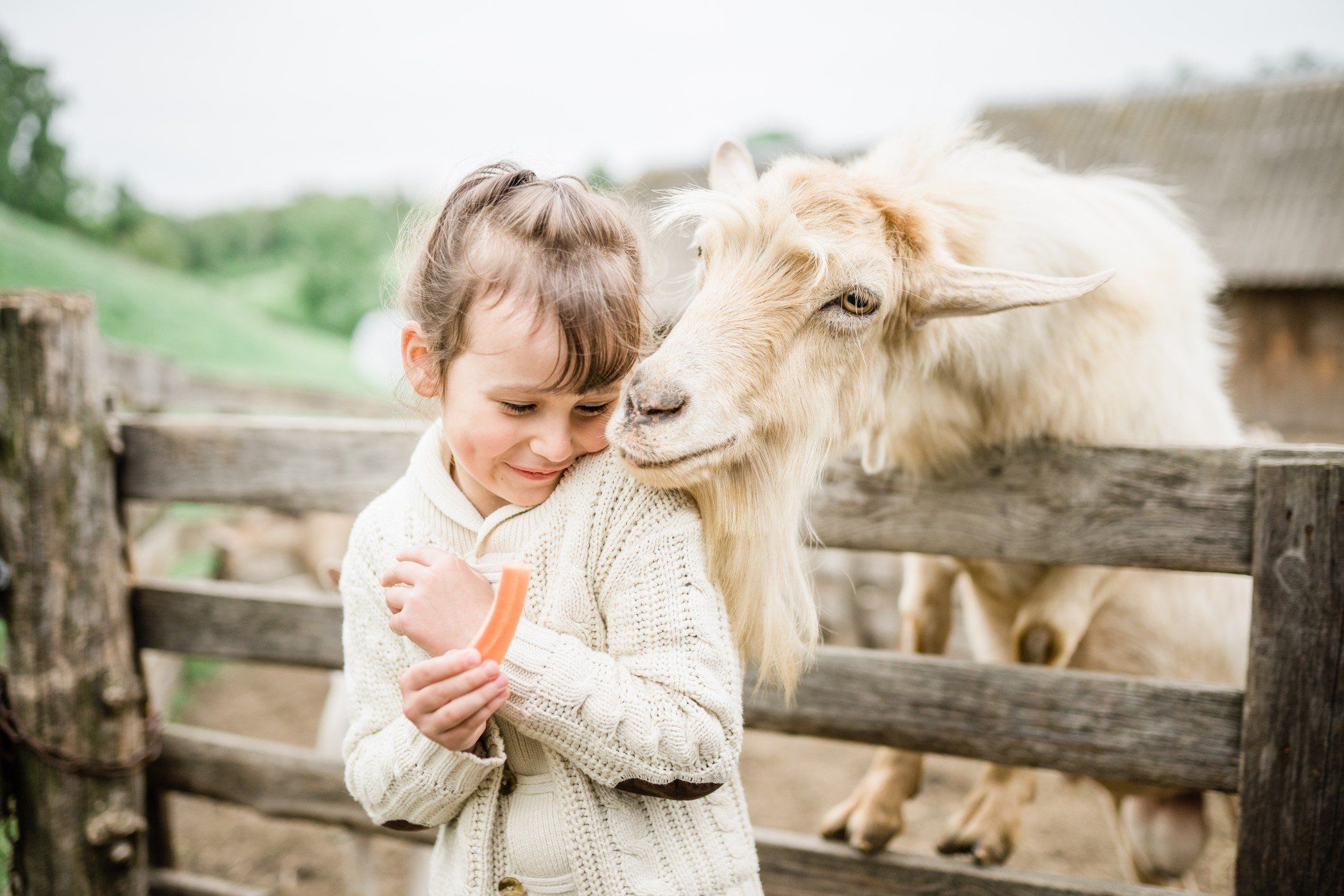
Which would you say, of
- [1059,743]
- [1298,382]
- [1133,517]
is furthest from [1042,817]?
[1298,382]

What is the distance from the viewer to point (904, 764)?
230 cm

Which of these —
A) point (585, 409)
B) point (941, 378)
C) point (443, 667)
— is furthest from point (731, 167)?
point (443, 667)

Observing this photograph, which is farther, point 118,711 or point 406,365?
point 118,711

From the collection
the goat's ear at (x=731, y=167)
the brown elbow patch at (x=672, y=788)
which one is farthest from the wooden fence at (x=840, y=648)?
the brown elbow patch at (x=672, y=788)

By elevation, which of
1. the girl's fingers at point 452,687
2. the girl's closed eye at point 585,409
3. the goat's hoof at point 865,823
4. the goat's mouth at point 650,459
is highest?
the girl's closed eye at point 585,409

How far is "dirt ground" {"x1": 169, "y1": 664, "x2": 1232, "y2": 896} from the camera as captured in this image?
3.54 metres

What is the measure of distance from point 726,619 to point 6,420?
2.05 meters

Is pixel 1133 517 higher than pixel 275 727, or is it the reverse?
pixel 1133 517

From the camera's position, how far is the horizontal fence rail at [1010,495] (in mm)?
1715

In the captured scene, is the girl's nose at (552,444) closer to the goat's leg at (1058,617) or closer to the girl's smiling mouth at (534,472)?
the girl's smiling mouth at (534,472)

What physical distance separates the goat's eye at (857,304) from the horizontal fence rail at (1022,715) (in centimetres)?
84

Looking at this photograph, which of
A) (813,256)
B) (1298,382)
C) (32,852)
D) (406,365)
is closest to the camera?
(406,365)

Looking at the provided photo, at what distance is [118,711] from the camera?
2.36 metres

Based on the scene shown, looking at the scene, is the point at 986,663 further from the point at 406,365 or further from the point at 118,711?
the point at 118,711
